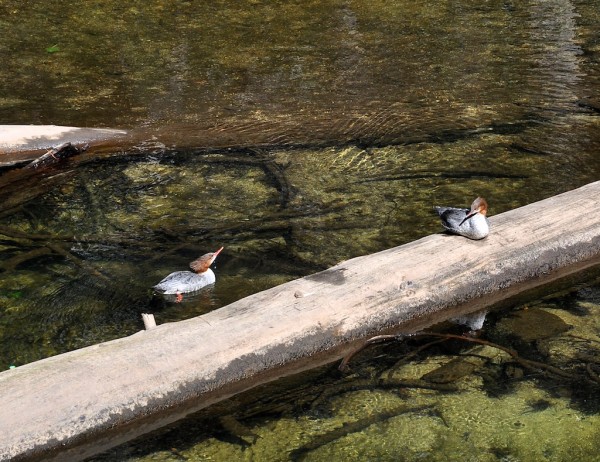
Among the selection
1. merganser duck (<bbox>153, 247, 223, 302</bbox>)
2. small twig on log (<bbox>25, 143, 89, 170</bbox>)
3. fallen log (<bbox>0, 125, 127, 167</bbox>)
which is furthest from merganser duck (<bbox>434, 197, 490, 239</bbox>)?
fallen log (<bbox>0, 125, 127, 167</bbox>)

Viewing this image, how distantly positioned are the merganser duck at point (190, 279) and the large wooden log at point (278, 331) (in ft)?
2.79

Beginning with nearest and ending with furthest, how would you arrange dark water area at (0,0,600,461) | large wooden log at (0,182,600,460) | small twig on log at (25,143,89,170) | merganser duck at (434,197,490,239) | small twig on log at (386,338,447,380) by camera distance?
large wooden log at (0,182,600,460) < dark water area at (0,0,600,461) < small twig on log at (386,338,447,380) < merganser duck at (434,197,490,239) < small twig on log at (25,143,89,170)

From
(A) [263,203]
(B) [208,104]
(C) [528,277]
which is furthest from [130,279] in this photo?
(B) [208,104]

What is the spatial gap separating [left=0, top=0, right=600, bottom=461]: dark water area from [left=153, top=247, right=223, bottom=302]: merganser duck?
0.30 ft

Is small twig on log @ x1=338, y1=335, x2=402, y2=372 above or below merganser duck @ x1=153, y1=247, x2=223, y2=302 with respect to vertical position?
below

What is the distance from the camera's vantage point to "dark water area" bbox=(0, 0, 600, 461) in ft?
15.1

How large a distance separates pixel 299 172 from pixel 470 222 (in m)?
2.43

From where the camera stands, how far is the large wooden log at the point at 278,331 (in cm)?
415

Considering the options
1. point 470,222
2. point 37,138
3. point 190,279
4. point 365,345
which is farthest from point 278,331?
point 37,138

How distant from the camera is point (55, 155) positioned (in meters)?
7.74

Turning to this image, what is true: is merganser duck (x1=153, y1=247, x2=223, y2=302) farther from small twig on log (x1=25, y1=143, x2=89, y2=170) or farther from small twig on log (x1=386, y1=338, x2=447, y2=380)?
small twig on log (x1=25, y1=143, x2=89, y2=170)

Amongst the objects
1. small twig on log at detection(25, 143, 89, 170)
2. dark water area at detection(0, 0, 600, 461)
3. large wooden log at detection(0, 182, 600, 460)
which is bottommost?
dark water area at detection(0, 0, 600, 461)

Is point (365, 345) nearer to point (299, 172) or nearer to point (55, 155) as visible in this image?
point (299, 172)

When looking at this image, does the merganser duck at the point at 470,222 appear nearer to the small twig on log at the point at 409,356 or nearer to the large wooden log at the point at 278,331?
the large wooden log at the point at 278,331
